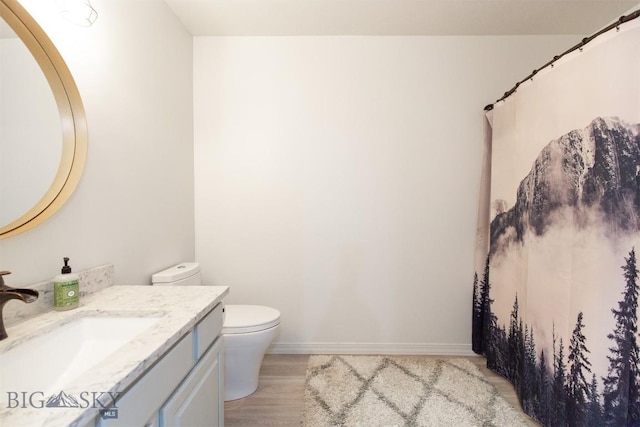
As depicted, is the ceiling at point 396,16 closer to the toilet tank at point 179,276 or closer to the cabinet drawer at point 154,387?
the toilet tank at point 179,276

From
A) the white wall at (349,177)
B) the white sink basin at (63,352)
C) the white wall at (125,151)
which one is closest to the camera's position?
the white sink basin at (63,352)

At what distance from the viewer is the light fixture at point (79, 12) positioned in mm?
1112

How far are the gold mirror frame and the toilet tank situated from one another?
684mm

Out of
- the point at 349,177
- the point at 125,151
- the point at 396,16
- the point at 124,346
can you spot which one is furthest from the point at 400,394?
the point at 396,16

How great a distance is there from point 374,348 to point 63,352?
6.20 feet

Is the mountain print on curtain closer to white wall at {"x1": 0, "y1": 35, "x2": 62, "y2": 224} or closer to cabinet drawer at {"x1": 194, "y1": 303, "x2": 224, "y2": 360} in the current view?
cabinet drawer at {"x1": 194, "y1": 303, "x2": 224, "y2": 360}

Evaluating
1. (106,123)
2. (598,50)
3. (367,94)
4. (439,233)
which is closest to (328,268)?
(439,233)

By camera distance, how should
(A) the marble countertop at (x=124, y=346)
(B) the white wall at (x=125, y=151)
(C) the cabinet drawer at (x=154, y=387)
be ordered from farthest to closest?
(B) the white wall at (x=125, y=151)
(C) the cabinet drawer at (x=154, y=387)
(A) the marble countertop at (x=124, y=346)

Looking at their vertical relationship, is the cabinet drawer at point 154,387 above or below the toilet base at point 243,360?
above

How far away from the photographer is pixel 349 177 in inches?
86.1

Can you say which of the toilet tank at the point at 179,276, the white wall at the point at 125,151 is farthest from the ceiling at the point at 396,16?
the toilet tank at the point at 179,276
